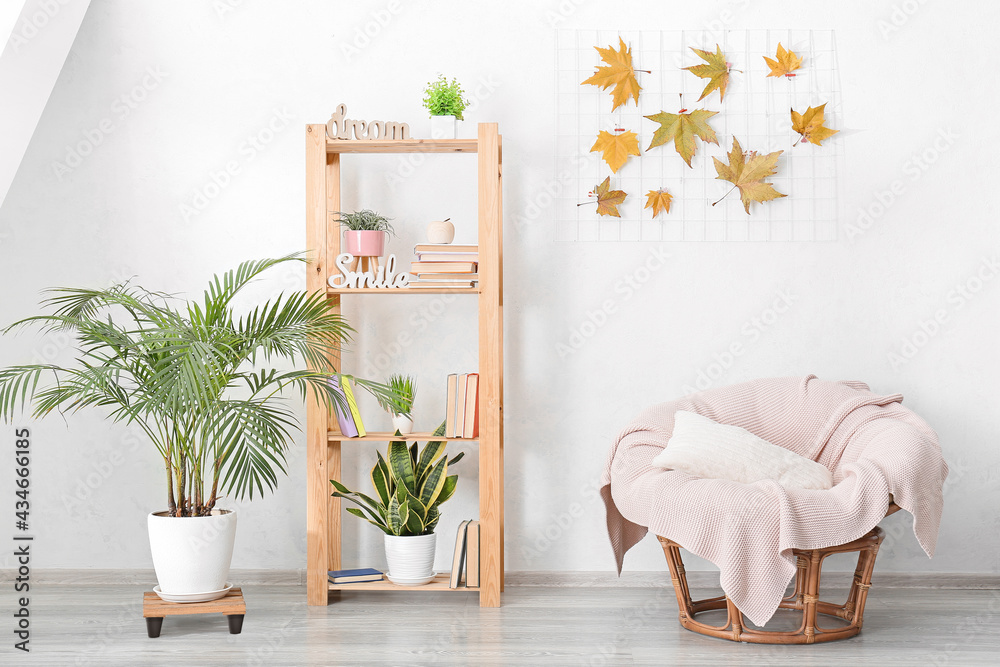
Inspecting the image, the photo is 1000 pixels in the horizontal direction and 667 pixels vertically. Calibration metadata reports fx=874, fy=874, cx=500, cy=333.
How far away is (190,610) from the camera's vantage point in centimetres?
283

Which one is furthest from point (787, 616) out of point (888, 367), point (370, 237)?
point (370, 237)

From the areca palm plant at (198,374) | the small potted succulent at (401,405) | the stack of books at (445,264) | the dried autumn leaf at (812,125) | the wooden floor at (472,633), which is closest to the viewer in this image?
the wooden floor at (472,633)

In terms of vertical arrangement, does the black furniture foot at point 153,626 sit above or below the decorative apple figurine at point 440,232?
below

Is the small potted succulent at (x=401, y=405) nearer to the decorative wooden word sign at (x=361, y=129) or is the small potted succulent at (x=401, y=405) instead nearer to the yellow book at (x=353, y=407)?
the yellow book at (x=353, y=407)

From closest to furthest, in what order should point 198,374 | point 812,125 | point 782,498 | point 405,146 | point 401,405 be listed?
point 782,498 → point 198,374 → point 401,405 → point 405,146 → point 812,125

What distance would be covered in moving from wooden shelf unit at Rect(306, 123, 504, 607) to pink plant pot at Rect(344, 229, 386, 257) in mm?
89

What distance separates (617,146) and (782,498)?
5.34 feet

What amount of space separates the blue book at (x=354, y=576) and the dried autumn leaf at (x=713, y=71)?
2.26 m

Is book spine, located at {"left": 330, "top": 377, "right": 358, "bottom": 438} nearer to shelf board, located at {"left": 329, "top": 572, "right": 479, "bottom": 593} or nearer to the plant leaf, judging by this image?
the plant leaf

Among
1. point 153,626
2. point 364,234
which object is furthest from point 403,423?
point 153,626

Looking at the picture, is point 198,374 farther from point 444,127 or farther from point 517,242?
point 517,242

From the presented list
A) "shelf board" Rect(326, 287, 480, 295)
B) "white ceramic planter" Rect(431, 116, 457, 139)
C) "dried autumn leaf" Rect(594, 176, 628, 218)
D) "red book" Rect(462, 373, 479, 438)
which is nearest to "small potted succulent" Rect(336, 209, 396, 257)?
"shelf board" Rect(326, 287, 480, 295)

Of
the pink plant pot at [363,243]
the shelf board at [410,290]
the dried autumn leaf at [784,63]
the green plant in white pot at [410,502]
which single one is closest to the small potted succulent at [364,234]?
the pink plant pot at [363,243]

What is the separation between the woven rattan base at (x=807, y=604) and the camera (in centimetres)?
261
